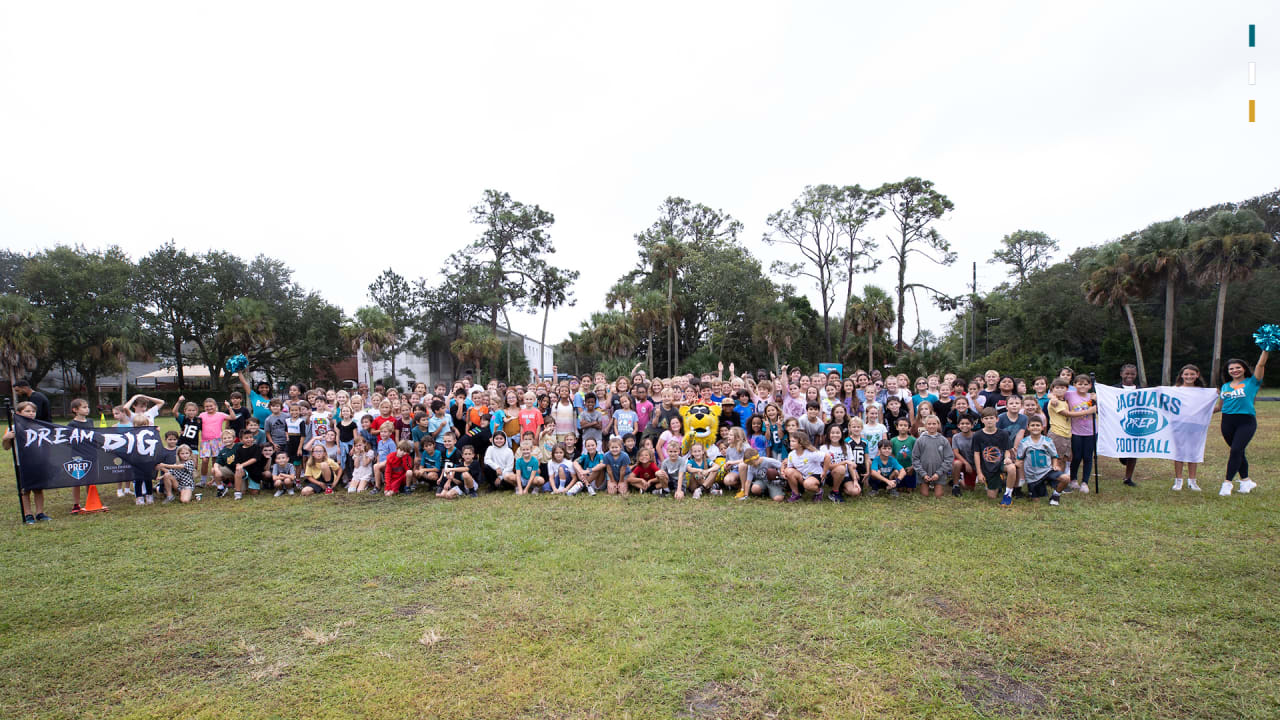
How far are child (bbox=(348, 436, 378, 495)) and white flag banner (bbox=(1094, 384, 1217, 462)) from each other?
31.7 feet

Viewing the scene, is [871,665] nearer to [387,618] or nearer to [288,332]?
[387,618]

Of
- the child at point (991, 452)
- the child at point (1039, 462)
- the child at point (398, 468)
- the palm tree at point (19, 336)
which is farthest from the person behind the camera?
the palm tree at point (19, 336)

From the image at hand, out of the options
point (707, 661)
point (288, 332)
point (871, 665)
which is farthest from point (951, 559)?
point (288, 332)

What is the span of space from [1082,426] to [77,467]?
40.0 feet

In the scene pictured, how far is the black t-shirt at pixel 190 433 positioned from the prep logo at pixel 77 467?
49.1 inches

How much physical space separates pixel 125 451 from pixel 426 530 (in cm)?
458

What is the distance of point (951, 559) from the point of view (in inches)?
190

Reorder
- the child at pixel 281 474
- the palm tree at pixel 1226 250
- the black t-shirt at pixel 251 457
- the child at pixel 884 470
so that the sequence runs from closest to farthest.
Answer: the child at pixel 884 470 → the child at pixel 281 474 → the black t-shirt at pixel 251 457 → the palm tree at pixel 1226 250

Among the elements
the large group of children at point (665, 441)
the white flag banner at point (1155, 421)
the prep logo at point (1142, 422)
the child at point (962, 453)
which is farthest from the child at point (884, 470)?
the prep logo at point (1142, 422)

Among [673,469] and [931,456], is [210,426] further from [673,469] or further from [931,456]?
[931,456]

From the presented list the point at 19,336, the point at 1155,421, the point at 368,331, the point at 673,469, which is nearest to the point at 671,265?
the point at 368,331

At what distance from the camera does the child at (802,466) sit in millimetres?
7211

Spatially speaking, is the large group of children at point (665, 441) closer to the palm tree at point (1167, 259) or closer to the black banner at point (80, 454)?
the black banner at point (80, 454)

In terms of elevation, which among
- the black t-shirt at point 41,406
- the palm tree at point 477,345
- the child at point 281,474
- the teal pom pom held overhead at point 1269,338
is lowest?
the child at point 281,474
